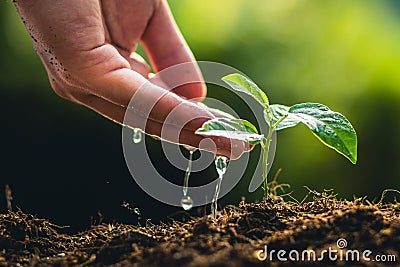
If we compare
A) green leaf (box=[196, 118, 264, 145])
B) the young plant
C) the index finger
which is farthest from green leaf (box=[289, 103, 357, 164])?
the index finger

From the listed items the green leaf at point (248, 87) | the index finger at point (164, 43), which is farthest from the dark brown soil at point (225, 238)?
the index finger at point (164, 43)

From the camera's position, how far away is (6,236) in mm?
1219

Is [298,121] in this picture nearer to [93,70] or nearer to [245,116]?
[93,70]

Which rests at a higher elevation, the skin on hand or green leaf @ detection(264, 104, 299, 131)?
the skin on hand

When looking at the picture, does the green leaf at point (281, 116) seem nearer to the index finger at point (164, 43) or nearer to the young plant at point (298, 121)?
the young plant at point (298, 121)

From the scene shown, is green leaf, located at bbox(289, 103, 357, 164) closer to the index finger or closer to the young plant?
the young plant

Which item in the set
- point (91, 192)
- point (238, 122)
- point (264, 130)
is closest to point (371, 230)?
point (238, 122)

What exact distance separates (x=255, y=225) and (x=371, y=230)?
0.80 ft

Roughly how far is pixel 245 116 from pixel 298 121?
1845 mm

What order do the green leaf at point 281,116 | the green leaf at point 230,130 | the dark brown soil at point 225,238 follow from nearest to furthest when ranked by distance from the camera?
1. the dark brown soil at point 225,238
2. the green leaf at point 230,130
3. the green leaf at point 281,116

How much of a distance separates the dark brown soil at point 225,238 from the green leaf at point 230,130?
0.55 ft

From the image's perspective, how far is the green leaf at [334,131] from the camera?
1118 millimetres

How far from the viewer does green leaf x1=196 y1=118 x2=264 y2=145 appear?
1.07m

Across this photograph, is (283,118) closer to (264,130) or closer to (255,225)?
(255,225)
